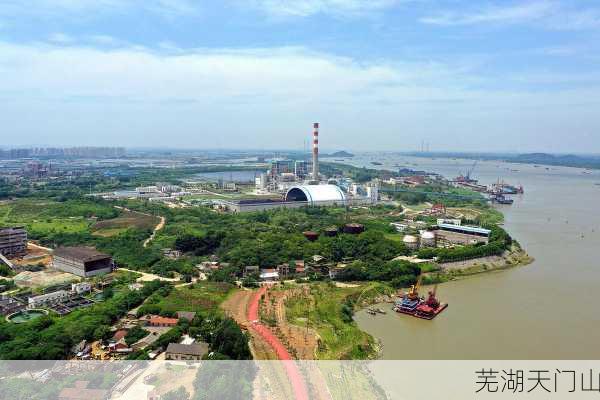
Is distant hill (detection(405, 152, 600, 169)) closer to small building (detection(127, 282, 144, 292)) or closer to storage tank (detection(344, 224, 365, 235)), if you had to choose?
storage tank (detection(344, 224, 365, 235))

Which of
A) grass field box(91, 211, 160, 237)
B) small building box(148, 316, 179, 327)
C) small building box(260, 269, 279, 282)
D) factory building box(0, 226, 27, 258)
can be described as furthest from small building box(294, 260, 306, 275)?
factory building box(0, 226, 27, 258)

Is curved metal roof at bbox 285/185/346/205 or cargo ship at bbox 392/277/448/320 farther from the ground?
curved metal roof at bbox 285/185/346/205

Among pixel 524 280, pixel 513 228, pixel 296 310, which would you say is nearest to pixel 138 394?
pixel 296 310

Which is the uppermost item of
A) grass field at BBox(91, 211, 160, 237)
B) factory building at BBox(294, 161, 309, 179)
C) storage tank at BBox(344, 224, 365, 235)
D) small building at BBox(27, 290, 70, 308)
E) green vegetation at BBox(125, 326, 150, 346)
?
factory building at BBox(294, 161, 309, 179)

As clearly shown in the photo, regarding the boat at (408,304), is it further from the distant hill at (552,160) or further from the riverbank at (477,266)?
the distant hill at (552,160)

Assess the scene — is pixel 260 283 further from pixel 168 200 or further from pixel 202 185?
pixel 202 185

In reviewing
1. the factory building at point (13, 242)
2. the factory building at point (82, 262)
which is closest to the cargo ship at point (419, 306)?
the factory building at point (82, 262)
